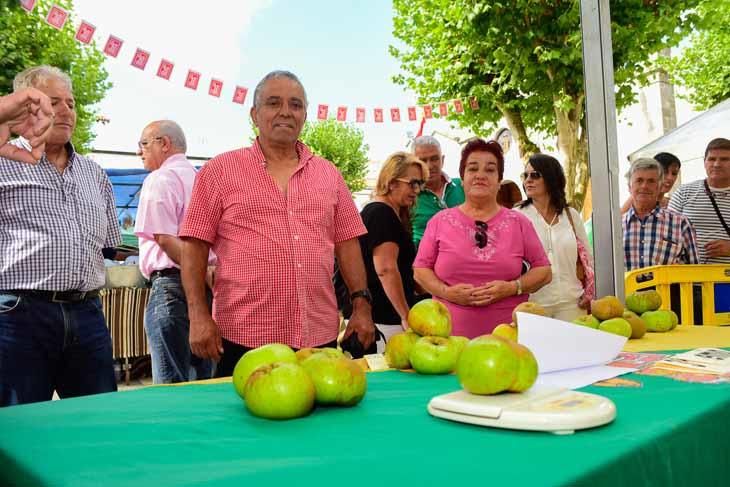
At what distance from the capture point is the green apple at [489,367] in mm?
1111

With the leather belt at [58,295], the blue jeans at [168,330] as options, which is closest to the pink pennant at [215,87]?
the blue jeans at [168,330]

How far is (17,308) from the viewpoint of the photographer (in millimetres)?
2152

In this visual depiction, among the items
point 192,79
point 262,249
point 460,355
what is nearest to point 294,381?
point 460,355

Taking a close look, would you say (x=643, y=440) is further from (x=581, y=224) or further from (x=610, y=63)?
(x=581, y=224)

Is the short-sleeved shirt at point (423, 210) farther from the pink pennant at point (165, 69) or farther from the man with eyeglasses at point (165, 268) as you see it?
the pink pennant at point (165, 69)

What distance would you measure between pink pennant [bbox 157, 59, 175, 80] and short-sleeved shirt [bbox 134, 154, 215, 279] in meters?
3.43

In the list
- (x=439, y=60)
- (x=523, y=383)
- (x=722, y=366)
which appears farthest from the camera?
(x=439, y=60)

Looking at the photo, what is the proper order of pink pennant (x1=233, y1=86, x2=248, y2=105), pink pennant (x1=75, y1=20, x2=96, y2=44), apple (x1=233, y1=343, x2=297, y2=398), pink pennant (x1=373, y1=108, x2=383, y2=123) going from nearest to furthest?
apple (x1=233, y1=343, x2=297, y2=398)
pink pennant (x1=75, y1=20, x2=96, y2=44)
pink pennant (x1=233, y1=86, x2=248, y2=105)
pink pennant (x1=373, y1=108, x2=383, y2=123)

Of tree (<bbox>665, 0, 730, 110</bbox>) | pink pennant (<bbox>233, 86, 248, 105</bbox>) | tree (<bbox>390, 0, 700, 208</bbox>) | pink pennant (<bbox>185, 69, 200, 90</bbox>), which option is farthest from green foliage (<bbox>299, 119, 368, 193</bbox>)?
pink pennant (<bbox>185, 69, 200, 90</bbox>)

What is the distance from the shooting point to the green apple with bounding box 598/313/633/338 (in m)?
1.90

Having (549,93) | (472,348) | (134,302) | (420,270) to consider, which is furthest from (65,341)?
(549,93)

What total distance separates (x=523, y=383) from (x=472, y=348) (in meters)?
0.11

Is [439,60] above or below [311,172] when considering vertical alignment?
above

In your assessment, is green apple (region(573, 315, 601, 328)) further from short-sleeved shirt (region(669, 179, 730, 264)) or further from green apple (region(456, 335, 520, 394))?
short-sleeved shirt (region(669, 179, 730, 264))
